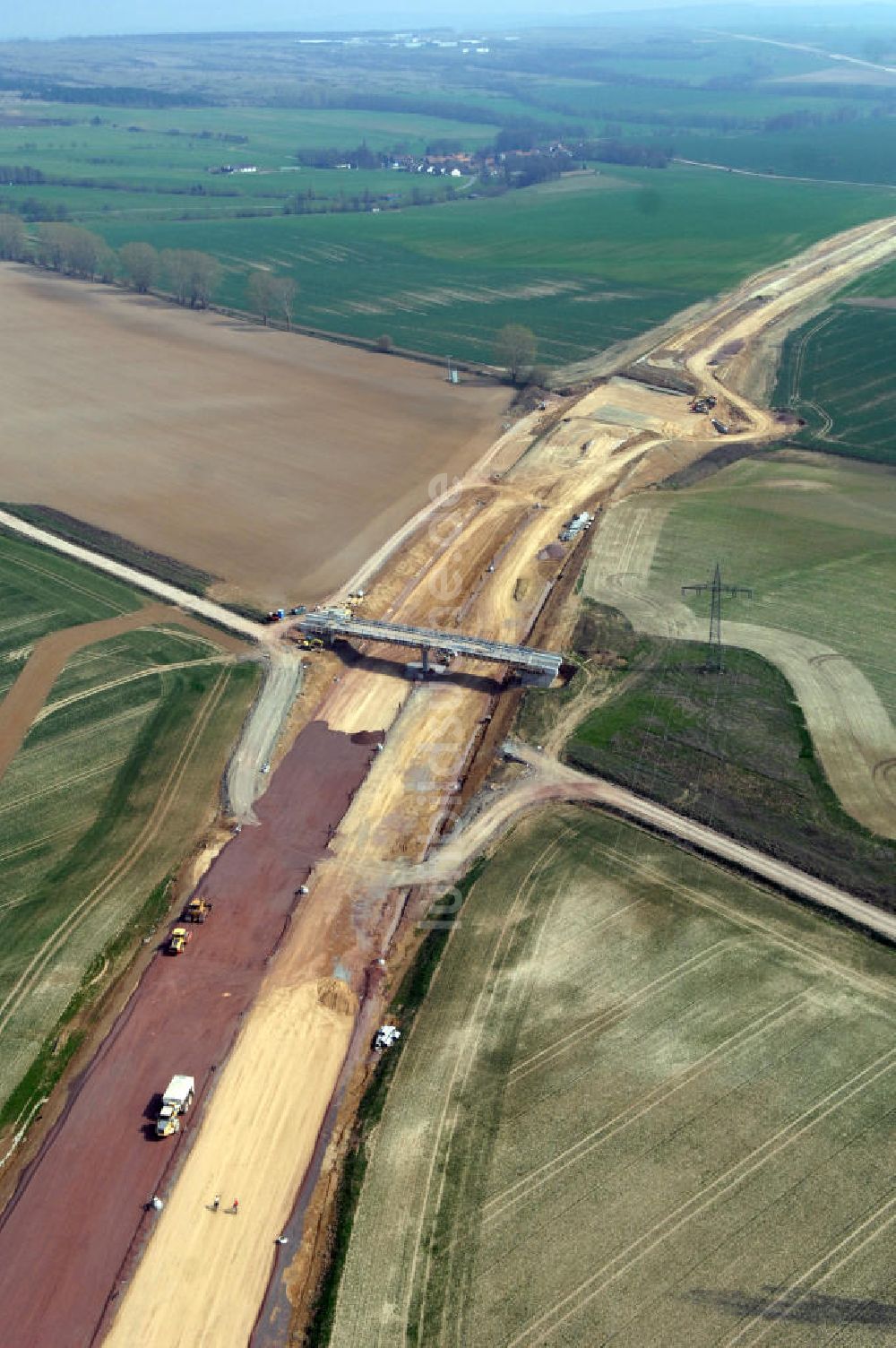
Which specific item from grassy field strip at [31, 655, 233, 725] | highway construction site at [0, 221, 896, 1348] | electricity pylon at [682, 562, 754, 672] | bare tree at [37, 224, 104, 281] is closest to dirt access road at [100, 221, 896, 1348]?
highway construction site at [0, 221, 896, 1348]

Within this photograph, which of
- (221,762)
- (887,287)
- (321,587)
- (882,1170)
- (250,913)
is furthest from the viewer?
(887,287)

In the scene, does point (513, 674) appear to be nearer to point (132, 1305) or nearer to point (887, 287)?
point (132, 1305)

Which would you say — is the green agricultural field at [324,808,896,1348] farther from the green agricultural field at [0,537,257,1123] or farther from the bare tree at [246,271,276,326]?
the bare tree at [246,271,276,326]

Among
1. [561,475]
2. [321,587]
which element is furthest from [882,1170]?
[561,475]

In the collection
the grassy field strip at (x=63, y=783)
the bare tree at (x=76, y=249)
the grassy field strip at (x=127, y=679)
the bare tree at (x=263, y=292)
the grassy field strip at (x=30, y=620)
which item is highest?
the bare tree at (x=76, y=249)

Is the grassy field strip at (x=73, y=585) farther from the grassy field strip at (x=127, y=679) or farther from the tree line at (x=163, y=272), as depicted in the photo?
the tree line at (x=163, y=272)

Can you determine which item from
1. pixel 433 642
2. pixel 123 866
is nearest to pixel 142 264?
pixel 433 642

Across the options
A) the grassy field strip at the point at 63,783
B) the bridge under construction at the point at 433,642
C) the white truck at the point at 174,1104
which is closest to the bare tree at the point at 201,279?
the bridge under construction at the point at 433,642
